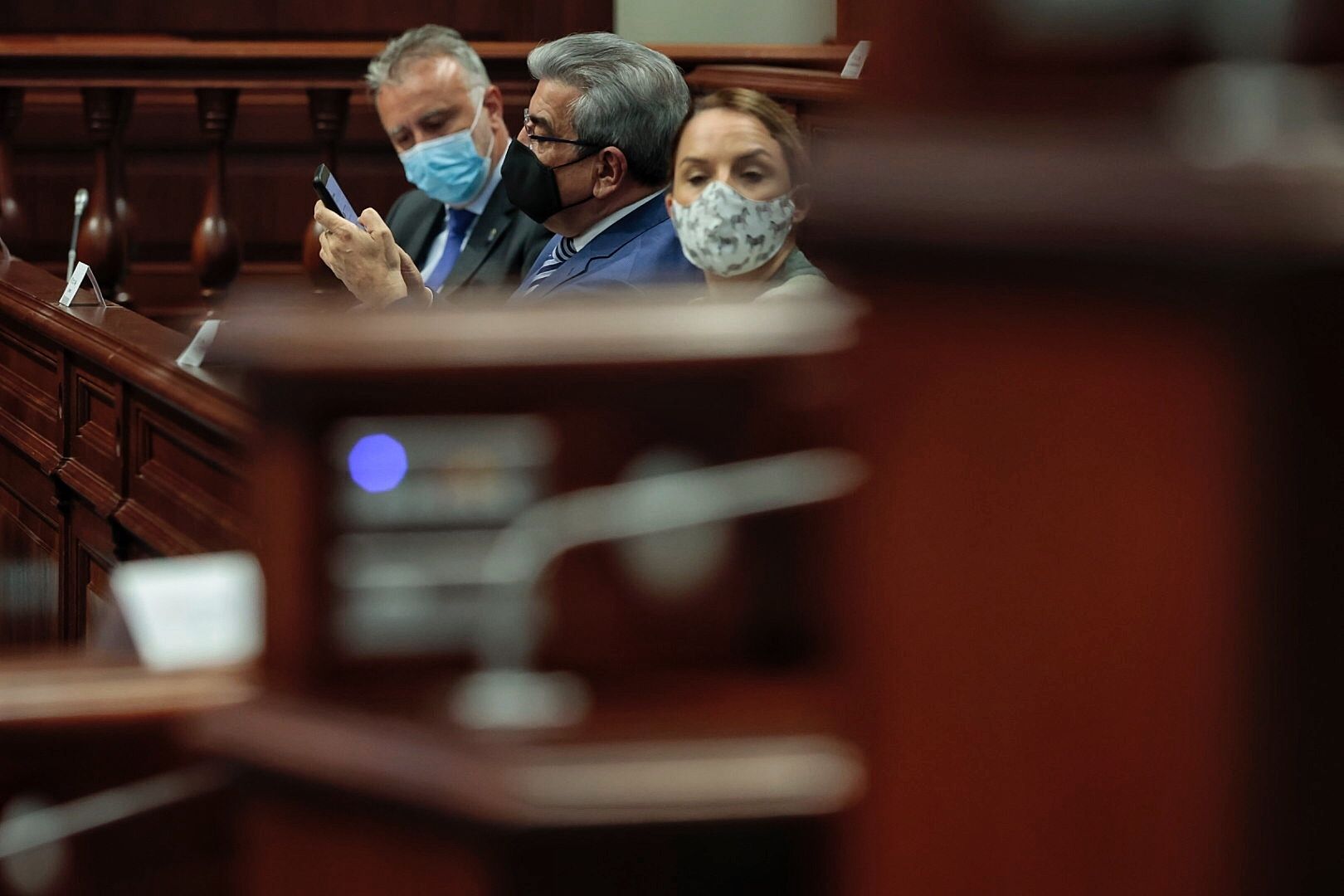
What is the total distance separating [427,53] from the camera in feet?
11.7

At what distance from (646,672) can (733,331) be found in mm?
224

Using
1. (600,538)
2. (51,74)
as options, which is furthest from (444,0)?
(600,538)

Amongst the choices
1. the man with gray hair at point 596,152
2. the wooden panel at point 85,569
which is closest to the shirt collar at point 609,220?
the man with gray hair at point 596,152

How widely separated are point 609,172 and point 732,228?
0.73 meters

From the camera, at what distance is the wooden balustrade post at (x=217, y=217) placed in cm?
411

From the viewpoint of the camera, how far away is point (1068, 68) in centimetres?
91

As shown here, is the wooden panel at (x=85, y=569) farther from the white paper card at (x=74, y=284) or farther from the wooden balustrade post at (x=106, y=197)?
the wooden balustrade post at (x=106, y=197)

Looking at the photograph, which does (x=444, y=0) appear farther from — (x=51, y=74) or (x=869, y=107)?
(x=869, y=107)

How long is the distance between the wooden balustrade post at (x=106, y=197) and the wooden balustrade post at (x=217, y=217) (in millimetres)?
188

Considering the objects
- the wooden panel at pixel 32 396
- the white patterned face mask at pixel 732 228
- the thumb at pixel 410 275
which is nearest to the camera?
the white patterned face mask at pixel 732 228

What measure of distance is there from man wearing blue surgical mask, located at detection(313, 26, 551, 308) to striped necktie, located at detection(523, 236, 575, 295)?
8.8 inches

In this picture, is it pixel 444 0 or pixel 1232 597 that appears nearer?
pixel 1232 597

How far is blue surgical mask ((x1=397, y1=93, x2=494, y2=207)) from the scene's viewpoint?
3.53 meters

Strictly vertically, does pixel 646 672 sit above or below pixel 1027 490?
below
